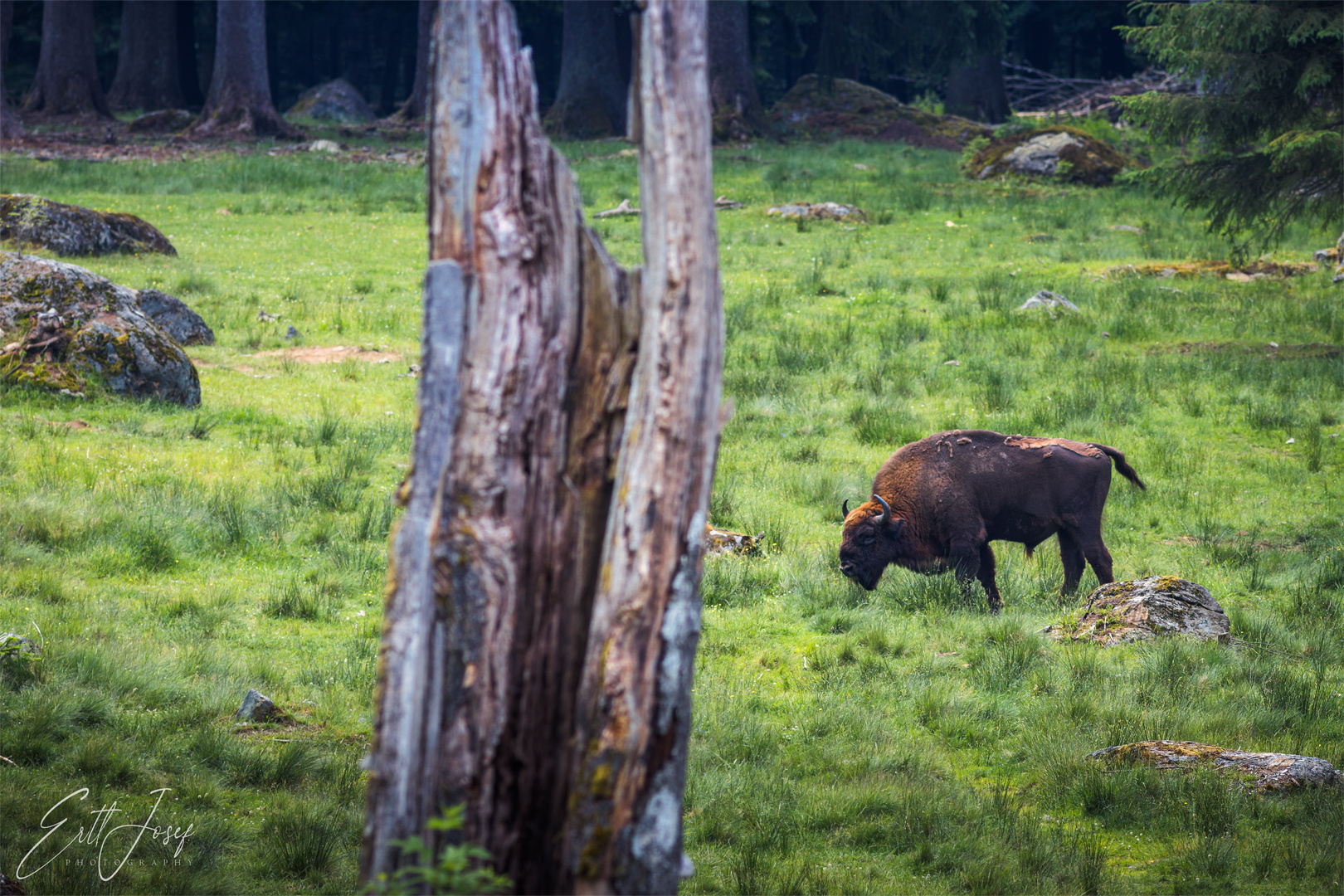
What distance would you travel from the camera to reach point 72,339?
1175cm

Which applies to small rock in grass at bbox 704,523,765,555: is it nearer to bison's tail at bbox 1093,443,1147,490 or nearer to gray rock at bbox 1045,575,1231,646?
gray rock at bbox 1045,575,1231,646

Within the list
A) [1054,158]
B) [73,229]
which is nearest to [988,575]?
[73,229]

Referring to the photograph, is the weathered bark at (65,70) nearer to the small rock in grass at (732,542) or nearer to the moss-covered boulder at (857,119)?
the moss-covered boulder at (857,119)

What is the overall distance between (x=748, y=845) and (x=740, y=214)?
1879 cm

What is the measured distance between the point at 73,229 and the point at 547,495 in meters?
16.8

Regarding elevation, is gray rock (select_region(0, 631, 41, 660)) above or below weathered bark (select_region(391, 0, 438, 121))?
below

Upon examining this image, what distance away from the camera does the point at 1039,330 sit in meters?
15.5

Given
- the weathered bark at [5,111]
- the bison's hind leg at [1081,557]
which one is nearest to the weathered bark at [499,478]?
the bison's hind leg at [1081,557]

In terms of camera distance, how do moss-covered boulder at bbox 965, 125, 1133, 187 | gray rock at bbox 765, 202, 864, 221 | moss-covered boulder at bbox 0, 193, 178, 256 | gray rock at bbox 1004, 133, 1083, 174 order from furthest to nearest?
gray rock at bbox 1004, 133, 1083, 174
moss-covered boulder at bbox 965, 125, 1133, 187
gray rock at bbox 765, 202, 864, 221
moss-covered boulder at bbox 0, 193, 178, 256

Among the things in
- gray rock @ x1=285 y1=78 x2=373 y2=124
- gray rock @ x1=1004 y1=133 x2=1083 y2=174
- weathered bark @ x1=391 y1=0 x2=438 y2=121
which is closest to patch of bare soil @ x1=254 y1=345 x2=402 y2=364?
gray rock @ x1=1004 y1=133 x2=1083 y2=174

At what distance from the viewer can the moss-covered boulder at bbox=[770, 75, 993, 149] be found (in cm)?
3547

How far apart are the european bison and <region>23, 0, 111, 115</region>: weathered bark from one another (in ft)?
107

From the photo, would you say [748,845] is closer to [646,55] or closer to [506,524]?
[506,524]
